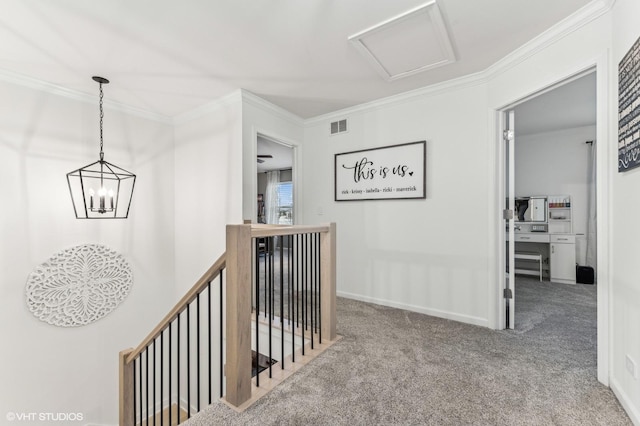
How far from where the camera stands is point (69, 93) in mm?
2996

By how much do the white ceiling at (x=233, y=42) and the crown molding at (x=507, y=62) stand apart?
2.2 inches

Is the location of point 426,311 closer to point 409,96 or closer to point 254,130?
point 409,96

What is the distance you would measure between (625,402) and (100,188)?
453 centimetres

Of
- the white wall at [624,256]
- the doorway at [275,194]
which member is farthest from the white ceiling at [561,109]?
the doorway at [275,194]

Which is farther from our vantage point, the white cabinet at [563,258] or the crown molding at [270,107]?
the white cabinet at [563,258]

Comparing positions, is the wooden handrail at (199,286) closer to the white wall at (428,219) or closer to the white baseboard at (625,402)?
the white wall at (428,219)

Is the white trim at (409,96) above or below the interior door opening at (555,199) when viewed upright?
above

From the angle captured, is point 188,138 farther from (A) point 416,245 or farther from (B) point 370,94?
(A) point 416,245

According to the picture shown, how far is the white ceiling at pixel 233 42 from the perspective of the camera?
71.9 inches

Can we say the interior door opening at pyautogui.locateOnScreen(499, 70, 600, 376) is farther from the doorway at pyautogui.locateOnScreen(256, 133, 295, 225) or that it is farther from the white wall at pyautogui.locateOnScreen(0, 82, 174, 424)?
the doorway at pyautogui.locateOnScreen(256, 133, 295, 225)

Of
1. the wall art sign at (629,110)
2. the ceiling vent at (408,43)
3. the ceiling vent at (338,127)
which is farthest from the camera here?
the ceiling vent at (338,127)

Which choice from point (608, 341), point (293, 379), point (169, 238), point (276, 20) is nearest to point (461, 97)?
point (276, 20)

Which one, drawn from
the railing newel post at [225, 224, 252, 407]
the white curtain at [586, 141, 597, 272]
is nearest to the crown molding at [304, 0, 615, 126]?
the railing newel post at [225, 224, 252, 407]

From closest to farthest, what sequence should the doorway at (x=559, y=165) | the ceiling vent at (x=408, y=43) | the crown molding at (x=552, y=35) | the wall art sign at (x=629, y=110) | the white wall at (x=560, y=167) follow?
the wall art sign at (x=629, y=110) → the crown molding at (x=552, y=35) → the ceiling vent at (x=408, y=43) → the doorway at (x=559, y=165) → the white wall at (x=560, y=167)
